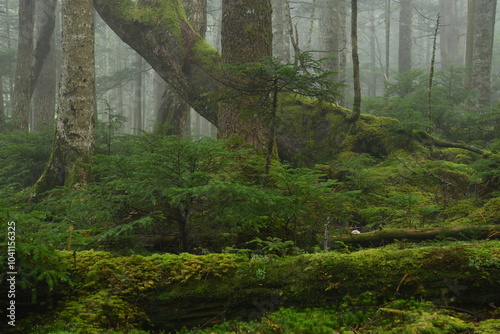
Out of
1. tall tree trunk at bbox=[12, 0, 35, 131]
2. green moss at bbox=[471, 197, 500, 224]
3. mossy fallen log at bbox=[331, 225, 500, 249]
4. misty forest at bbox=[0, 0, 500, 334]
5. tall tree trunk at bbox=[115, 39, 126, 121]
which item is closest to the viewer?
misty forest at bbox=[0, 0, 500, 334]

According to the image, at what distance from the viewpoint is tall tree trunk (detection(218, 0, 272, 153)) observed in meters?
6.30

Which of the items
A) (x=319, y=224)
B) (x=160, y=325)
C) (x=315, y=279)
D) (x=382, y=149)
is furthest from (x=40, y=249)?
(x=382, y=149)

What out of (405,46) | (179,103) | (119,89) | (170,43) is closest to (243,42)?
(170,43)

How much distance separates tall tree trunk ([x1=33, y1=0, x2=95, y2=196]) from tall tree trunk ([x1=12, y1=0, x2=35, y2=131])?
618cm

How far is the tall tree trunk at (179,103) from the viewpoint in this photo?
1157 cm

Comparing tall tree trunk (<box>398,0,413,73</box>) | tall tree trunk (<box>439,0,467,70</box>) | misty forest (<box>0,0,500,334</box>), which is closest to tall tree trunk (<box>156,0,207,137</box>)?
misty forest (<box>0,0,500,334</box>)

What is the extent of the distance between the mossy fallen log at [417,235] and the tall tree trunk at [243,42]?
262 cm

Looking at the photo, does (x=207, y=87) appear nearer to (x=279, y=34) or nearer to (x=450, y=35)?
(x=279, y=34)

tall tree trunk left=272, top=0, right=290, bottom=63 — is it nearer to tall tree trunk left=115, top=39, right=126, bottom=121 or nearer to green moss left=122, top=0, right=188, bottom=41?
green moss left=122, top=0, right=188, bottom=41

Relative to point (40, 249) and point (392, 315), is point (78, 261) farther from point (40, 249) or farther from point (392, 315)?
point (392, 315)

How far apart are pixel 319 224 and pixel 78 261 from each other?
277 centimetres

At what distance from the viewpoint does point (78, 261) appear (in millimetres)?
2916

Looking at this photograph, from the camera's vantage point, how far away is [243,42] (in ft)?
21.4

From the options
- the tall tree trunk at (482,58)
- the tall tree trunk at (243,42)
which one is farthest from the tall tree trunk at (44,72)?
the tall tree trunk at (482,58)
